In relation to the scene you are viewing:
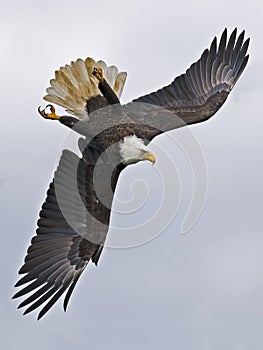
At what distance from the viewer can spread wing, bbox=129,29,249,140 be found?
14.2m

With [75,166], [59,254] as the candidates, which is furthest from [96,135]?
[59,254]

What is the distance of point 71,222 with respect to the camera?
43.9 ft

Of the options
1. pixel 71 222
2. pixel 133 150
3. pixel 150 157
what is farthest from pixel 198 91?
pixel 71 222

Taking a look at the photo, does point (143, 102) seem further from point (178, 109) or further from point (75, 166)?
point (75, 166)

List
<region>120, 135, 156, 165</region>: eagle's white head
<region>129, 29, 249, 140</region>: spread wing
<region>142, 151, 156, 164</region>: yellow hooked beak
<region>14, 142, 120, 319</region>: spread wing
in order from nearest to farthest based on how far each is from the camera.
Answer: <region>14, 142, 120, 319</region>: spread wing < <region>120, 135, 156, 165</region>: eagle's white head < <region>142, 151, 156, 164</region>: yellow hooked beak < <region>129, 29, 249, 140</region>: spread wing

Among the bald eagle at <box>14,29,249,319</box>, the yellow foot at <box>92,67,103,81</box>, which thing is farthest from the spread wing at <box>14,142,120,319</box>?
the yellow foot at <box>92,67,103,81</box>

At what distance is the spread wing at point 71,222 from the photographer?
12961 millimetres

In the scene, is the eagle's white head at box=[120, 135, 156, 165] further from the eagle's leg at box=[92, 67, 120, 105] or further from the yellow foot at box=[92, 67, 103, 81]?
the yellow foot at box=[92, 67, 103, 81]

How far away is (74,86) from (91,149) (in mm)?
1115

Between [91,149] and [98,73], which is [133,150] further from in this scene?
[98,73]

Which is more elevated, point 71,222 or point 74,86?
point 74,86

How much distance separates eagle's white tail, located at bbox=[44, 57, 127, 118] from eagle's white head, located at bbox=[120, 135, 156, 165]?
910mm

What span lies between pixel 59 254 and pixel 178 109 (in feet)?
8.36

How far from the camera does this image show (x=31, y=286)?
41.1 feet
